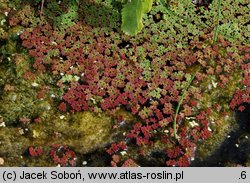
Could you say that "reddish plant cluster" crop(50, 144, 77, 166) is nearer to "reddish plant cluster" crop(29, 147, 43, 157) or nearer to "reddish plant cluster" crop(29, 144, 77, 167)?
"reddish plant cluster" crop(29, 144, 77, 167)

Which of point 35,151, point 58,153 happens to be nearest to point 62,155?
point 58,153

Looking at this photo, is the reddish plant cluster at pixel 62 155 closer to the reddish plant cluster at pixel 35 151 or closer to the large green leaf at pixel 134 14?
the reddish plant cluster at pixel 35 151

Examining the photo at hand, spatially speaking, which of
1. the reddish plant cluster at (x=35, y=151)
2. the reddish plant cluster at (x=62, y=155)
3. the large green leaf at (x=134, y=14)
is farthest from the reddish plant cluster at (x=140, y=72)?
the large green leaf at (x=134, y=14)

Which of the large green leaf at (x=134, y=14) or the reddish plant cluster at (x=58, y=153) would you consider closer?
the reddish plant cluster at (x=58, y=153)

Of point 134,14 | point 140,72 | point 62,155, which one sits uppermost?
point 134,14

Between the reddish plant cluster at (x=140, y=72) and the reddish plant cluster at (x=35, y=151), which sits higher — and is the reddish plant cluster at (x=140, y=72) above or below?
above

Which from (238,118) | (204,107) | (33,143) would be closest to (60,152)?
(33,143)

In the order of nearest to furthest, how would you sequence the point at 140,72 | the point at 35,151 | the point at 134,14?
the point at 35,151, the point at 134,14, the point at 140,72

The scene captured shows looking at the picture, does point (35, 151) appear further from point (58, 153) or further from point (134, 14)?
point (134, 14)

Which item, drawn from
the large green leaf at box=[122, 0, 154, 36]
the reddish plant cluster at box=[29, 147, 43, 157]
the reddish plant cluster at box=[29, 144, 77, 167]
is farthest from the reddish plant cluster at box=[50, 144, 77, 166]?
the large green leaf at box=[122, 0, 154, 36]
